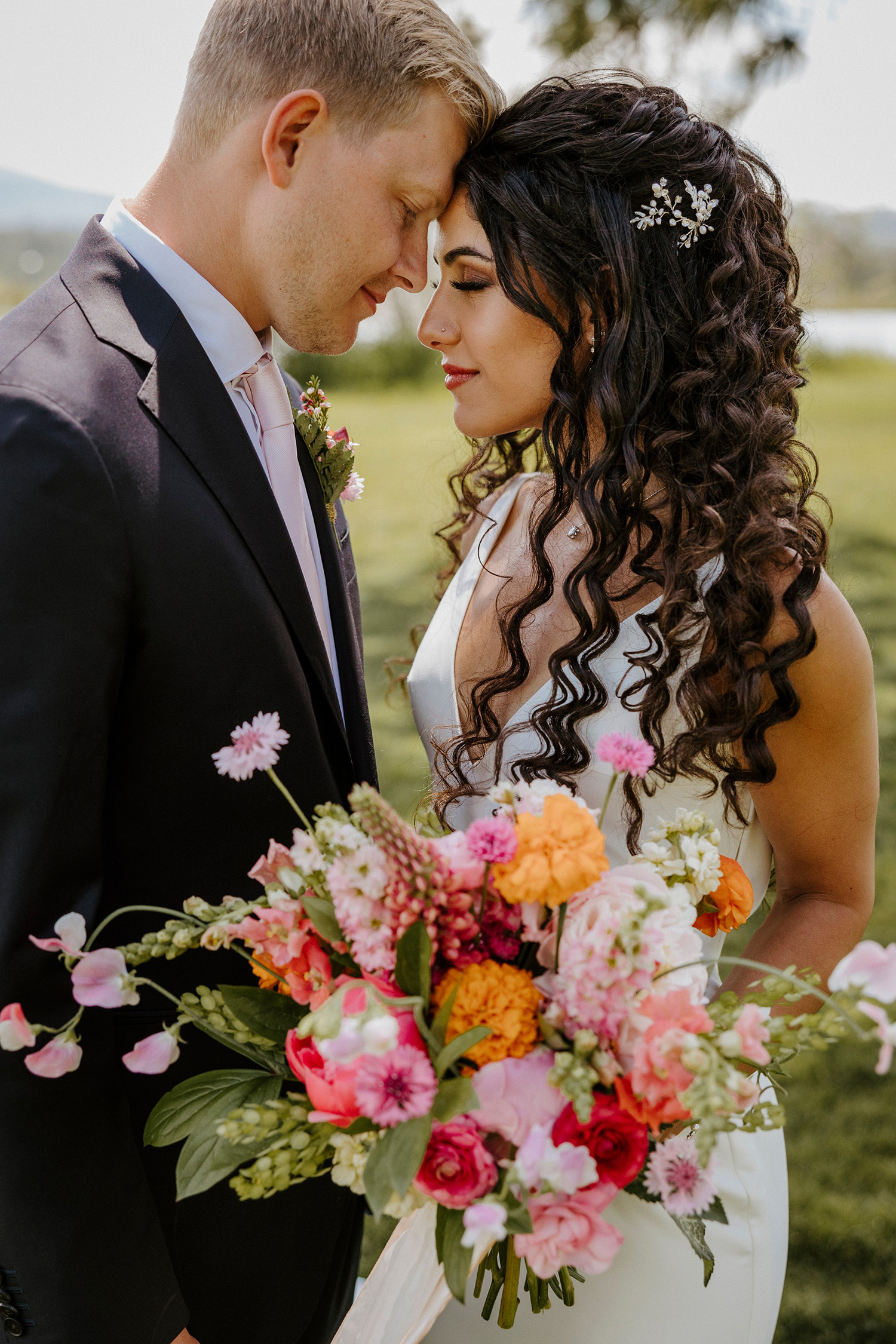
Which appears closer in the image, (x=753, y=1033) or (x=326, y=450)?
(x=753, y=1033)

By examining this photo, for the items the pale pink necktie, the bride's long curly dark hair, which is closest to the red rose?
the bride's long curly dark hair

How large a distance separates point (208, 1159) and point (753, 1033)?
71cm

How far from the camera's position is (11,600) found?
151 cm

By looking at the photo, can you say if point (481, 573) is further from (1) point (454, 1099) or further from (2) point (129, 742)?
(1) point (454, 1099)

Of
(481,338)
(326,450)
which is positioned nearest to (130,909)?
(326,450)

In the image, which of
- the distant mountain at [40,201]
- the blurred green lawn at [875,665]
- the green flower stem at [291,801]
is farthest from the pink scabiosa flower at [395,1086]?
the distant mountain at [40,201]

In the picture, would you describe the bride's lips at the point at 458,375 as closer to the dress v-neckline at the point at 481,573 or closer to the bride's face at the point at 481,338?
the bride's face at the point at 481,338

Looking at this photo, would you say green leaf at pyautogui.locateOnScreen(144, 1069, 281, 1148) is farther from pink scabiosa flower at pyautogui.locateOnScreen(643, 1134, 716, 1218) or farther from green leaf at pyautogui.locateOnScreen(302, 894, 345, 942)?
pink scabiosa flower at pyautogui.locateOnScreen(643, 1134, 716, 1218)

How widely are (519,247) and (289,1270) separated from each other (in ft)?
7.14

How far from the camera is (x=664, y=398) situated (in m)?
2.36

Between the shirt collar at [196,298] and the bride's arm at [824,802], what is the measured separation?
4.09 ft

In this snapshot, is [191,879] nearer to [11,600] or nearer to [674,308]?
[11,600]

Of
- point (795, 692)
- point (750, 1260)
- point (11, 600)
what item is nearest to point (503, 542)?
point (795, 692)

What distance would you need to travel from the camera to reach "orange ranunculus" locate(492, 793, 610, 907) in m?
1.17
